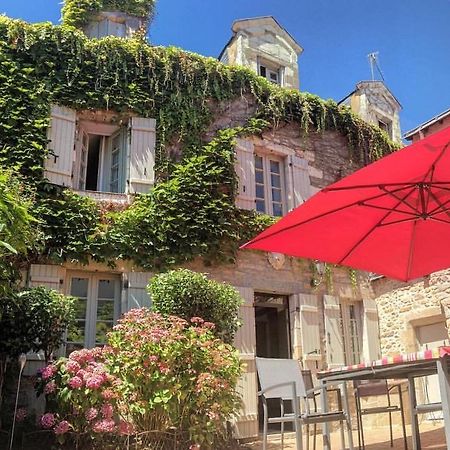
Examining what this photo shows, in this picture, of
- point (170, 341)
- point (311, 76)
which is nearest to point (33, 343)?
point (170, 341)

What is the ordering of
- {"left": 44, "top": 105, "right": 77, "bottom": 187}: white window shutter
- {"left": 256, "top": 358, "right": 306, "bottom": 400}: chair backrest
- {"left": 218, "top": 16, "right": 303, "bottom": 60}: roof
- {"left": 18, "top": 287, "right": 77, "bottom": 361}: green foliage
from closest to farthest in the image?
{"left": 256, "top": 358, "right": 306, "bottom": 400}: chair backrest, {"left": 18, "top": 287, "right": 77, "bottom": 361}: green foliage, {"left": 44, "top": 105, "right": 77, "bottom": 187}: white window shutter, {"left": 218, "top": 16, "right": 303, "bottom": 60}: roof

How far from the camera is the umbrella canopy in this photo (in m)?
2.59

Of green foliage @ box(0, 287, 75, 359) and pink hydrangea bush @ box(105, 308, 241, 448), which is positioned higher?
green foliage @ box(0, 287, 75, 359)

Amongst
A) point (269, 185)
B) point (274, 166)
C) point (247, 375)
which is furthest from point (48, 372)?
point (274, 166)

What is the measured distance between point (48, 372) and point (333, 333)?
448cm

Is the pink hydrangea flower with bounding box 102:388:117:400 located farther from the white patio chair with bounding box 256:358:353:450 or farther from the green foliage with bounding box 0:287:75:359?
the white patio chair with bounding box 256:358:353:450

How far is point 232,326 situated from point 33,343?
7.55 feet

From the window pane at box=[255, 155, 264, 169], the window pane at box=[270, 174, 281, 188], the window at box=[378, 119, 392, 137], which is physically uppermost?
the window at box=[378, 119, 392, 137]

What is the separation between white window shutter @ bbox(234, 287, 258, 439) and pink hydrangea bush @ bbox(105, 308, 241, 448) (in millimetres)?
1570

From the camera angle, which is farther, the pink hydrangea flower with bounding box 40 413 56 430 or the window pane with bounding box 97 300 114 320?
the window pane with bounding box 97 300 114 320

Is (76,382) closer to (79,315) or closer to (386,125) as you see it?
(79,315)

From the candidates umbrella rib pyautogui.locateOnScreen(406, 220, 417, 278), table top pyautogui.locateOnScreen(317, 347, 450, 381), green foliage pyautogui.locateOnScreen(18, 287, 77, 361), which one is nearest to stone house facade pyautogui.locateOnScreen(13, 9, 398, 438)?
green foliage pyautogui.locateOnScreen(18, 287, 77, 361)

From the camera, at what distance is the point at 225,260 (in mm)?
7641

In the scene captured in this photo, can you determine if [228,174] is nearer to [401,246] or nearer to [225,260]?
[225,260]
